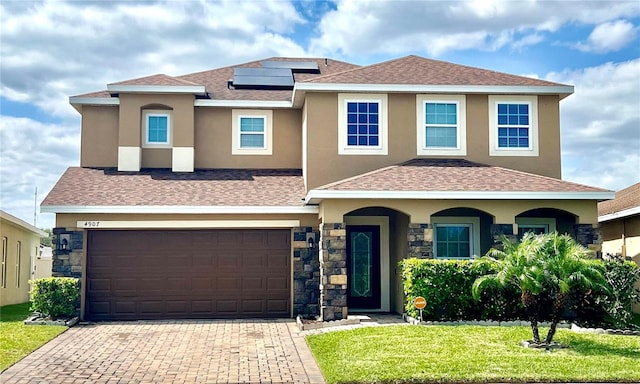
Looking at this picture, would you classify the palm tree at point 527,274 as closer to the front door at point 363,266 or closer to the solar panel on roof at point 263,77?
the front door at point 363,266

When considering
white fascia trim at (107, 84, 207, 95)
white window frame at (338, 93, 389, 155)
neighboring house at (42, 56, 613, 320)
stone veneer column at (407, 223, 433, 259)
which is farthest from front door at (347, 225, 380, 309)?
white fascia trim at (107, 84, 207, 95)

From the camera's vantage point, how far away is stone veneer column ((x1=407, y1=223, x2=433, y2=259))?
622 inches

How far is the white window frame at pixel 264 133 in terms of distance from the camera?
65.6ft

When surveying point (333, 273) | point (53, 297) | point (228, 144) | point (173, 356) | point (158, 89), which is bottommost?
point (173, 356)

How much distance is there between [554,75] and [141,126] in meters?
11.9

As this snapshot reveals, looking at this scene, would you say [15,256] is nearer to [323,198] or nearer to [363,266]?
[363,266]

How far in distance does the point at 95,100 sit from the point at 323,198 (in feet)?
27.5

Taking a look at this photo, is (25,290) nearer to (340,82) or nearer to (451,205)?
(340,82)

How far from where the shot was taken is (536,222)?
17.8 metres

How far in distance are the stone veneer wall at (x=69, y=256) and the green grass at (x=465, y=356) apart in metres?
6.72

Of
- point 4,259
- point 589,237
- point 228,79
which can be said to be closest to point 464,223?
point 589,237

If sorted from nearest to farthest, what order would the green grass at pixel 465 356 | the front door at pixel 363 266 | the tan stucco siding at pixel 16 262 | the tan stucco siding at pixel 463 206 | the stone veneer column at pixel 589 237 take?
the green grass at pixel 465 356 → the tan stucco siding at pixel 463 206 → the stone veneer column at pixel 589 237 → the front door at pixel 363 266 → the tan stucco siding at pixel 16 262

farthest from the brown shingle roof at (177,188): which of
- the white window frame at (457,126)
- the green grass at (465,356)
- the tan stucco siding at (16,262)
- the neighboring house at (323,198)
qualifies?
the green grass at (465,356)

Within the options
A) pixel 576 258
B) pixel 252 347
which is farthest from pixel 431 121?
pixel 252 347
